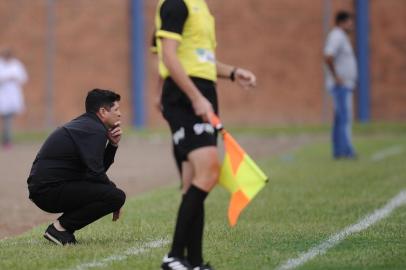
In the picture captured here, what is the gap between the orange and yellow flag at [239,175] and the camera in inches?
259

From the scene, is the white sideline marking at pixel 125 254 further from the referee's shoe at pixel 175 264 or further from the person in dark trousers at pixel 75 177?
the referee's shoe at pixel 175 264

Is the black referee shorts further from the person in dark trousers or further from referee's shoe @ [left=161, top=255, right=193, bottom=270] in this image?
the person in dark trousers

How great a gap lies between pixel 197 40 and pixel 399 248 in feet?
7.77

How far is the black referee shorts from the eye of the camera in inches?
264

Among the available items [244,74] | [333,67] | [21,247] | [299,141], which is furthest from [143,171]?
[244,74]

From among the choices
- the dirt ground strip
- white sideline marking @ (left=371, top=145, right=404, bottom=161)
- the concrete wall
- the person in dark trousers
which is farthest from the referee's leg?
the concrete wall

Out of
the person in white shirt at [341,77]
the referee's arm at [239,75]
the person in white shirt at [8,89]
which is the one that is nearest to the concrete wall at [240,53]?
the person in white shirt at [8,89]

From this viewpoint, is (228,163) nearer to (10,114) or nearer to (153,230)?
(153,230)

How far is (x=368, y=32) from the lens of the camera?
26000 mm

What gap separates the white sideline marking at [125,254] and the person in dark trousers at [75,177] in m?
0.39

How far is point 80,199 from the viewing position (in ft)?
27.4

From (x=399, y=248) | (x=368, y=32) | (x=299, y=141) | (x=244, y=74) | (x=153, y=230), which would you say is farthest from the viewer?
(x=368, y=32)

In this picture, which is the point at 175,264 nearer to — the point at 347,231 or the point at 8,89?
the point at 347,231

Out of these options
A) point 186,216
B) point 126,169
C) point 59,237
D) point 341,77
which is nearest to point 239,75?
point 186,216
